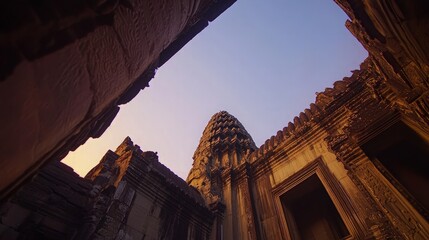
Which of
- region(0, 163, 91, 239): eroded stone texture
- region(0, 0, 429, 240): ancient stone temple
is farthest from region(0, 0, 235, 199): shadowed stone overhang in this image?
region(0, 163, 91, 239): eroded stone texture

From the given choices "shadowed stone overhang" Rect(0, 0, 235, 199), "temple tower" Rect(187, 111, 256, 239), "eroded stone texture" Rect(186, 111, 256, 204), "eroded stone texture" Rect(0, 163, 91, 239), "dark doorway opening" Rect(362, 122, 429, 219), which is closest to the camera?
"shadowed stone overhang" Rect(0, 0, 235, 199)

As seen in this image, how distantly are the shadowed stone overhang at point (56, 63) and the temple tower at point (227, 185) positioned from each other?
6.80m

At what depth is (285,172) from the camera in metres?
7.73

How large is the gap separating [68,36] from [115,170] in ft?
19.3

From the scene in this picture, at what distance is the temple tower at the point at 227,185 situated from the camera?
24.5 feet

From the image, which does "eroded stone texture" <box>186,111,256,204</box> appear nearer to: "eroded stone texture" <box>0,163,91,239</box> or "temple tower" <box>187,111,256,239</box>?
"temple tower" <box>187,111,256,239</box>

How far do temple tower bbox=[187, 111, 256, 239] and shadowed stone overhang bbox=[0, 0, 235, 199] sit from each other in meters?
6.80

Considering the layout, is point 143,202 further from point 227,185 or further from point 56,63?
point 56,63

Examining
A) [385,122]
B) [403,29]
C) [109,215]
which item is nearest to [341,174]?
[385,122]

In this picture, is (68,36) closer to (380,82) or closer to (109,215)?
(109,215)

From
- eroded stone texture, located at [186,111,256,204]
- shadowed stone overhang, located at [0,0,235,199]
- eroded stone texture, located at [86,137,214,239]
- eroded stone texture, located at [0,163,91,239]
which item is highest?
eroded stone texture, located at [186,111,256,204]

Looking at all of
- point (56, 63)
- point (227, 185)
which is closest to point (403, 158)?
point (227, 185)

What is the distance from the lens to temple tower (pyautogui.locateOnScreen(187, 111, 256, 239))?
7469 millimetres

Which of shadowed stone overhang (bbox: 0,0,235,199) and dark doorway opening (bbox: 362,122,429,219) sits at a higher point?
dark doorway opening (bbox: 362,122,429,219)
